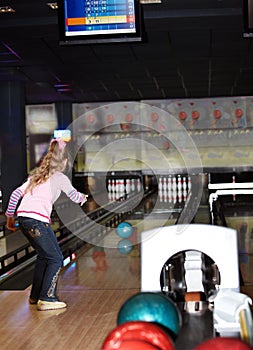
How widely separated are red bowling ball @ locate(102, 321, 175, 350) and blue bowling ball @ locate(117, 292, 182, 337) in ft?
0.57

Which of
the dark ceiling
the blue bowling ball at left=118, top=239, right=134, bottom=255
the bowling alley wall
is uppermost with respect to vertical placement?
the dark ceiling

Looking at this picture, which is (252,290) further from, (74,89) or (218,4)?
(74,89)

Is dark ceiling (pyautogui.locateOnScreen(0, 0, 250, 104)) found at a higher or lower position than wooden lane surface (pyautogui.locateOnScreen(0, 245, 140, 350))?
higher

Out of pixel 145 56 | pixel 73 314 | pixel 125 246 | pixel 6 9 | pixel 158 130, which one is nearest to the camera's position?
pixel 73 314

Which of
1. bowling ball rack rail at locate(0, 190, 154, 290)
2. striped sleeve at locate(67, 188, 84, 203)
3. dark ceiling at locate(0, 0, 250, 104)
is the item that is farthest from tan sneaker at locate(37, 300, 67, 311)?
dark ceiling at locate(0, 0, 250, 104)

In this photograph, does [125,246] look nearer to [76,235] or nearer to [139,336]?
[76,235]

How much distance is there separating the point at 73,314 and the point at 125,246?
399 centimetres

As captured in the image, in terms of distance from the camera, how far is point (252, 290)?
17.8ft

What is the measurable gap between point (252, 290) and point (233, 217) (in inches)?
269

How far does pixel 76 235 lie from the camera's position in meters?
10.7

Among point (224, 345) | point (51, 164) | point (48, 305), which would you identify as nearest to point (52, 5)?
point (51, 164)

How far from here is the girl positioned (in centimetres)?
490

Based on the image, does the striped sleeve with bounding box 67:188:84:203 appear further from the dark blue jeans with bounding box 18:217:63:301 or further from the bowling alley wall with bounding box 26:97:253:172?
the bowling alley wall with bounding box 26:97:253:172

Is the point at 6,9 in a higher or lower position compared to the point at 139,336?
higher
